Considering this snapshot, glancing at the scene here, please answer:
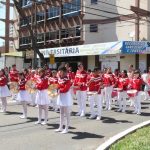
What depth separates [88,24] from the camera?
1863 inches

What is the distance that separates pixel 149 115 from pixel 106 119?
90.3 inches

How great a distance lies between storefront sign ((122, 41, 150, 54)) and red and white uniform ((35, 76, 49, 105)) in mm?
21326

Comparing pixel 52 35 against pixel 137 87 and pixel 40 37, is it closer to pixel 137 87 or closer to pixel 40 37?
pixel 40 37

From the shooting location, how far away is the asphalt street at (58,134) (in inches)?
428

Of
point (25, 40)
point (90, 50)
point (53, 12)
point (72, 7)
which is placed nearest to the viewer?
point (90, 50)

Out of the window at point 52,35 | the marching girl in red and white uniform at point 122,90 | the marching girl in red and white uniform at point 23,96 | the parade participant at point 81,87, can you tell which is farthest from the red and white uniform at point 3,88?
the window at point 52,35

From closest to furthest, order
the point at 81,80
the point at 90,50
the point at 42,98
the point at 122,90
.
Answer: the point at 42,98 → the point at 81,80 → the point at 122,90 → the point at 90,50

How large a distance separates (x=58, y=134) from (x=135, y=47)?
943 inches

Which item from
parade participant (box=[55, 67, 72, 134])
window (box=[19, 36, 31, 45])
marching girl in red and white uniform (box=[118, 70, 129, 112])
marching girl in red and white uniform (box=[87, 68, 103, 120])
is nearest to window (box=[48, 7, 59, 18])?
window (box=[19, 36, 31, 45])

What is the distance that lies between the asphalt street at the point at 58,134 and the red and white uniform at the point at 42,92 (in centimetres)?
84

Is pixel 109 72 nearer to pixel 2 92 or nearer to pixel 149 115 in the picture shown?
pixel 149 115

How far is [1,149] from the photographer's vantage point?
33.8 feet

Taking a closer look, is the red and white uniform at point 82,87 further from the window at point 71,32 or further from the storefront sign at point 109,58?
the window at point 71,32

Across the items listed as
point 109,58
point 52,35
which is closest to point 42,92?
point 109,58
